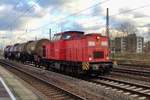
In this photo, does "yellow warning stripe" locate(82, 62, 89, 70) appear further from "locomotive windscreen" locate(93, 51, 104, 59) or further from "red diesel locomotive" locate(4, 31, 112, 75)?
"locomotive windscreen" locate(93, 51, 104, 59)

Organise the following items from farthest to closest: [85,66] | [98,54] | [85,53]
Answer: [98,54]
[85,53]
[85,66]

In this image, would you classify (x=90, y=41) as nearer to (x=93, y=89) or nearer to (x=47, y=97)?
(x=93, y=89)

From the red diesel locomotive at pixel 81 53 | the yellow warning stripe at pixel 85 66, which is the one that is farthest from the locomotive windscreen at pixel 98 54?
the yellow warning stripe at pixel 85 66

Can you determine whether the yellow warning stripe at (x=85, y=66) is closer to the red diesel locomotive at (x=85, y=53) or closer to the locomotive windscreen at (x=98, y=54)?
the red diesel locomotive at (x=85, y=53)

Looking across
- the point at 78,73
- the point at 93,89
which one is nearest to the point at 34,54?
the point at 78,73

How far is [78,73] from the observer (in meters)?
25.2

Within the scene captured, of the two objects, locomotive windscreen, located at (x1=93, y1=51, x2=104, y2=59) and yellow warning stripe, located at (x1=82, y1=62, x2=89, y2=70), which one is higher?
locomotive windscreen, located at (x1=93, y1=51, x2=104, y2=59)

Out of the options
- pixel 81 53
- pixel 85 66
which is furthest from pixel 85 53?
pixel 85 66

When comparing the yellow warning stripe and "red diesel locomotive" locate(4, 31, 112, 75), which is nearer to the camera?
the yellow warning stripe

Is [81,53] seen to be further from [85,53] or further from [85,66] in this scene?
[85,66]

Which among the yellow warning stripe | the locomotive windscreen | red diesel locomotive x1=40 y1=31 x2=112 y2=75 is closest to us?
the yellow warning stripe

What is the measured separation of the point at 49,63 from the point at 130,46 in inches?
3911

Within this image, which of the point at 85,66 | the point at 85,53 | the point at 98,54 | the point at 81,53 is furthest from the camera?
the point at 81,53

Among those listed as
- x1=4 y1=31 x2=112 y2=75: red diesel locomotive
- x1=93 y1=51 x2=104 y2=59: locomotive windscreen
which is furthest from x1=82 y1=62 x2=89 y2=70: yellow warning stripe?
x1=93 y1=51 x2=104 y2=59: locomotive windscreen
